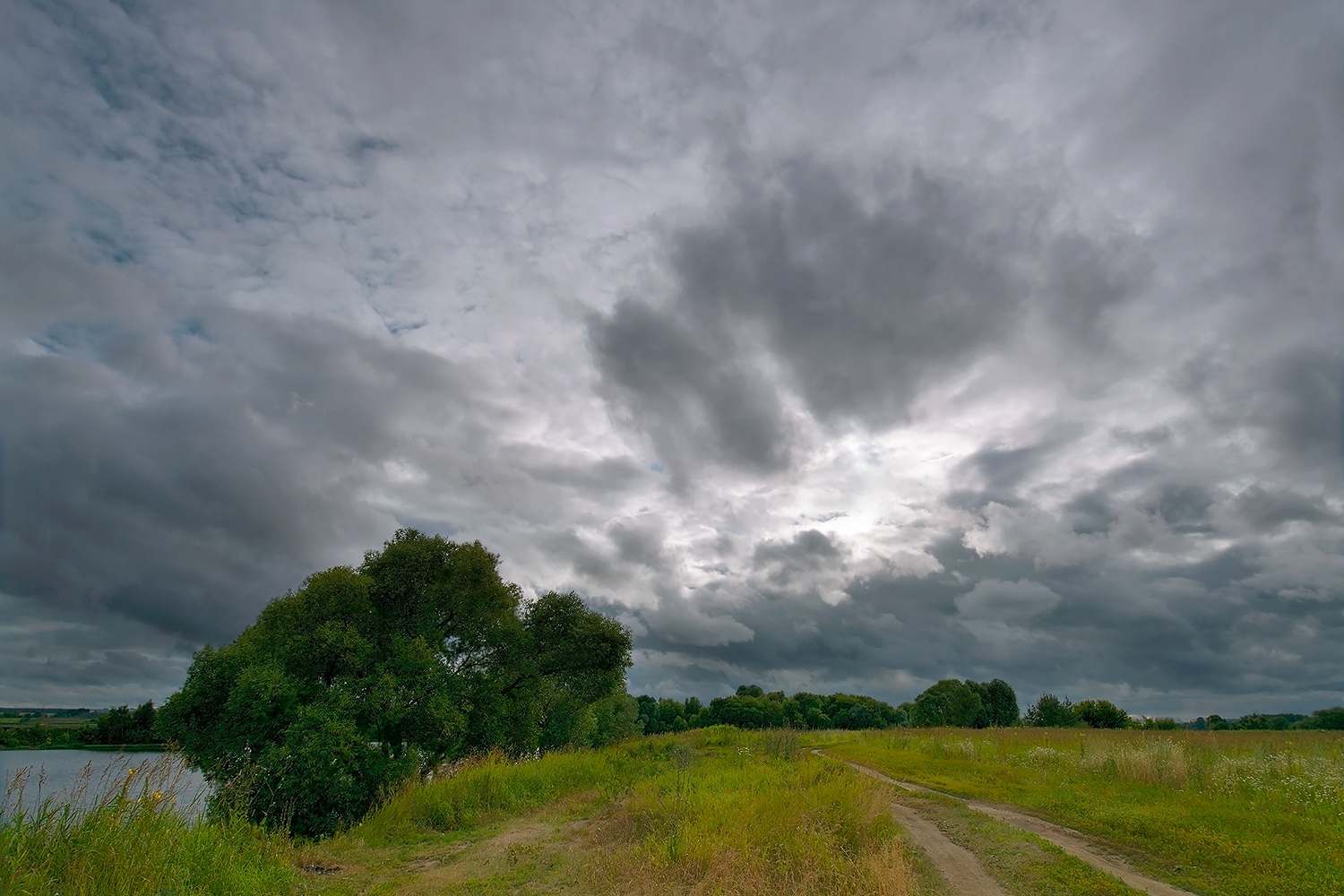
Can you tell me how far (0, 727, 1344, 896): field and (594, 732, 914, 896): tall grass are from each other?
42mm

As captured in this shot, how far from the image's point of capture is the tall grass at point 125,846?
724 centimetres

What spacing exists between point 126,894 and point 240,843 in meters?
3.25

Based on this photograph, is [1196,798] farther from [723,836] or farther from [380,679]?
[380,679]

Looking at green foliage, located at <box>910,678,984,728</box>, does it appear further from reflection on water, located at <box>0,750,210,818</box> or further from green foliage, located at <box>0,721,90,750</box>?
reflection on water, located at <box>0,750,210,818</box>

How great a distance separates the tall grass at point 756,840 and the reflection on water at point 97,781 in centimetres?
649

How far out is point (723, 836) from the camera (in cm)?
1112

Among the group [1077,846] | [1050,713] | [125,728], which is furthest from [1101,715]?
[125,728]

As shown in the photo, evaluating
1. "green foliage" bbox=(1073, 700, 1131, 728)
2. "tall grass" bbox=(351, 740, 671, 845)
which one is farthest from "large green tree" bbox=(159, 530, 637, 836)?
"green foliage" bbox=(1073, 700, 1131, 728)

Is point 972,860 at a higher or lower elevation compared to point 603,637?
lower

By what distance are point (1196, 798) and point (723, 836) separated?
41.9 ft

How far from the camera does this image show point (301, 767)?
20922mm

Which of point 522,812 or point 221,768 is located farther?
point 221,768

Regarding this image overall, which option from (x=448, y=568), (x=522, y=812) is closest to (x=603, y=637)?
(x=448, y=568)

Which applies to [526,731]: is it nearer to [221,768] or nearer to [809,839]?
[221,768]
